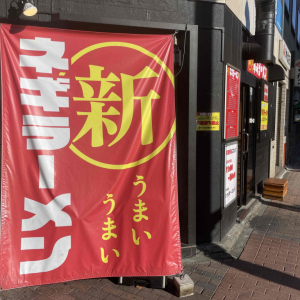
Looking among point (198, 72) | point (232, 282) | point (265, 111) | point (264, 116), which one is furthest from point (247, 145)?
point (232, 282)

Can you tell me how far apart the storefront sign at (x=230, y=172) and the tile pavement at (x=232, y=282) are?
77 cm

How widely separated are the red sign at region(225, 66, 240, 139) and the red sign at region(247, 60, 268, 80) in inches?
51.0

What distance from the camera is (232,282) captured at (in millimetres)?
4047

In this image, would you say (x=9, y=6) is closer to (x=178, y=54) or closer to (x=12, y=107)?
(x=12, y=107)

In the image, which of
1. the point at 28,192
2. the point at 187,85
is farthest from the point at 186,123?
the point at 28,192

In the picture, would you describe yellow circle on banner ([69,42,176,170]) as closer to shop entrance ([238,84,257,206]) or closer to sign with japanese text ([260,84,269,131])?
shop entrance ([238,84,257,206])

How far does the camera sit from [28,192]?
3.38 metres

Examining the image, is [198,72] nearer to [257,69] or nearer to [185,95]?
[185,95]

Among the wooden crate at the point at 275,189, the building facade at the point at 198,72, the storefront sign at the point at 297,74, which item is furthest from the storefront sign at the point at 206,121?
the storefront sign at the point at 297,74

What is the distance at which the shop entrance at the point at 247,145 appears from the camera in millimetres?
6707

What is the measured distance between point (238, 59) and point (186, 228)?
9.94ft

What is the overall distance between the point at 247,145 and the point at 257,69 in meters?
1.80

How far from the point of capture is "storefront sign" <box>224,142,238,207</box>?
5.32 m

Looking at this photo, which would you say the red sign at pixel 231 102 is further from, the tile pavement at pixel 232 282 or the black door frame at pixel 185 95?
the tile pavement at pixel 232 282
